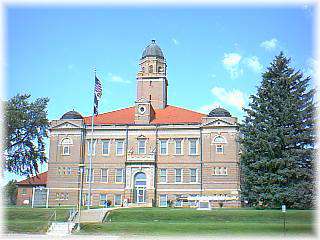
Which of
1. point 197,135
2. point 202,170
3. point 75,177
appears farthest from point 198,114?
point 75,177

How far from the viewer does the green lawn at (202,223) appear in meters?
23.8

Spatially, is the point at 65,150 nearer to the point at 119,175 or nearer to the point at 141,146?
the point at 119,175

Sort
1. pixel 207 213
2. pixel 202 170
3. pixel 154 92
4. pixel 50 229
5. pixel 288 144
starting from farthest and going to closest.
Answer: pixel 154 92 → pixel 202 170 → pixel 288 144 → pixel 207 213 → pixel 50 229

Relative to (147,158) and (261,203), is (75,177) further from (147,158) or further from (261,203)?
(261,203)

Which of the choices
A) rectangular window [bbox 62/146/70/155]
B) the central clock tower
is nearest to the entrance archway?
rectangular window [bbox 62/146/70/155]

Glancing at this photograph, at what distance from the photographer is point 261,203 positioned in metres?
36.8

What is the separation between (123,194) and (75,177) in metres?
5.44

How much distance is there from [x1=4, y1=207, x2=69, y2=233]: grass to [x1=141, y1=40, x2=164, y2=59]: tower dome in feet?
91.9

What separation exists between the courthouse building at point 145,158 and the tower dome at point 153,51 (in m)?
8.67

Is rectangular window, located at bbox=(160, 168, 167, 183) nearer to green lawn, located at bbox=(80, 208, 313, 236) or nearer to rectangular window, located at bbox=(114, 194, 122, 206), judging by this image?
rectangular window, located at bbox=(114, 194, 122, 206)

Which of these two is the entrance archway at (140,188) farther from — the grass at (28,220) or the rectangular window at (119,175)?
the grass at (28,220)

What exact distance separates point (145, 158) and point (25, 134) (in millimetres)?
12235

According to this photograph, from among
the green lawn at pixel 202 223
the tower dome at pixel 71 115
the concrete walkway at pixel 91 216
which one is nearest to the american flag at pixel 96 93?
the concrete walkway at pixel 91 216

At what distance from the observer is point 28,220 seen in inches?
1176
